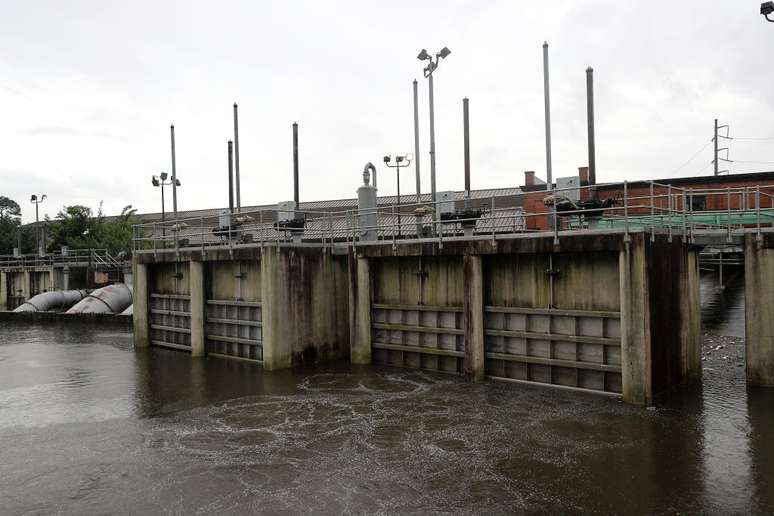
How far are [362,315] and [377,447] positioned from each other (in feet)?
26.6

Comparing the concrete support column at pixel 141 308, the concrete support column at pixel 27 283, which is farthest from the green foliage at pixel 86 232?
the concrete support column at pixel 141 308

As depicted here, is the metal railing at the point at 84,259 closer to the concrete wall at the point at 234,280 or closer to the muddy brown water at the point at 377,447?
the concrete wall at the point at 234,280

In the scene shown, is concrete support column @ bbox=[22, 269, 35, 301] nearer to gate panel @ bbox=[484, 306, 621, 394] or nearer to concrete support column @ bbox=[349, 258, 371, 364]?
concrete support column @ bbox=[349, 258, 371, 364]

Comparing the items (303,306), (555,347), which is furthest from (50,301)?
(555,347)

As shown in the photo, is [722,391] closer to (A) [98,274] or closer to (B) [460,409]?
(B) [460,409]

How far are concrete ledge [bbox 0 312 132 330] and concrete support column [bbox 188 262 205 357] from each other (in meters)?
13.5

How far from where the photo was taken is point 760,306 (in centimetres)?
1430

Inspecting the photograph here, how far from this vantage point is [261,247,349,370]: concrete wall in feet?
61.0

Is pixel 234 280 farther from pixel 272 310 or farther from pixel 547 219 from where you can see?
pixel 547 219

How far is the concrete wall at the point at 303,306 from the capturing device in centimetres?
1859

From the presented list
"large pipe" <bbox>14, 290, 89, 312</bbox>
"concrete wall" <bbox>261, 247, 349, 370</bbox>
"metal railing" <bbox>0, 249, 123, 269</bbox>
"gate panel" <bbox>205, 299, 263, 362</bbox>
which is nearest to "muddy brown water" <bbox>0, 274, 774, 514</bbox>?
"concrete wall" <bbox>261, 247, 349, 370</bbox>

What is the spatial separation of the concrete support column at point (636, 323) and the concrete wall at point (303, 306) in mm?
10051

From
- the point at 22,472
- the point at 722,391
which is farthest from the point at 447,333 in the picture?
the point at 22,472

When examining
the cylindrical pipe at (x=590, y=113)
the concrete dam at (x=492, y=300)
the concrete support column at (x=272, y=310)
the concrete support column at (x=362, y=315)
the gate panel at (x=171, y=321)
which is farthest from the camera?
the gate panel at (x=171, y=321)
